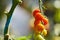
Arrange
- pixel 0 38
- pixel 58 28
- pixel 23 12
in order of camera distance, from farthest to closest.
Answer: pixel 58 28
pixel 23 12
pixel 0 38

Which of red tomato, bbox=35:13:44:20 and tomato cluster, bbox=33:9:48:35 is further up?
red tomato, bbox=35:13:44:20

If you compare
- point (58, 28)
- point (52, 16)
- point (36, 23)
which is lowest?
point (58, 28)

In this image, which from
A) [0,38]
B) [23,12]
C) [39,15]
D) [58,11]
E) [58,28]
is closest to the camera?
[0,38]

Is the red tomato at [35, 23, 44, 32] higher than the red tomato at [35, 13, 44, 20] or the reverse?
the reverse

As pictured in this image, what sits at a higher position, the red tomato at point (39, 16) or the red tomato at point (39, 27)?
the red tomato at point (39, 16)

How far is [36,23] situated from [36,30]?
39 mm

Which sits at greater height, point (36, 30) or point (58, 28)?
point (36, 30)

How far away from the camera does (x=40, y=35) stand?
1.12 m

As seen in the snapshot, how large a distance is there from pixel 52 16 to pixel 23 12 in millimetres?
469

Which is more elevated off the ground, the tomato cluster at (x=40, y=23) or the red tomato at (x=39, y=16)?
the red tomato at (x=39, y=16)

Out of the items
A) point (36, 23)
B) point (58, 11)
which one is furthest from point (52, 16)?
point (36, 23)

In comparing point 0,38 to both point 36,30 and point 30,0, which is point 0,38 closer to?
point 36,30

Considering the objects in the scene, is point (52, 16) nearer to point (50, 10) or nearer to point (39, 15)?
point (50, 10)

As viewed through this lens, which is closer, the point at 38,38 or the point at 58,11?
the point at 38,38
